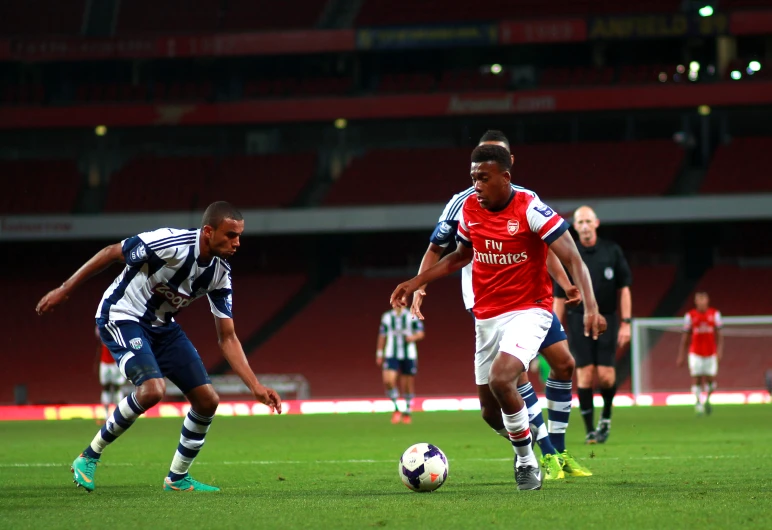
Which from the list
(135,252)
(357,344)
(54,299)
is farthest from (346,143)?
(54,299)

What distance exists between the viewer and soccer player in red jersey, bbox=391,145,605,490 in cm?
680

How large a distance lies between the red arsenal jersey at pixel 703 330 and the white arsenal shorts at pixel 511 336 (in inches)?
525

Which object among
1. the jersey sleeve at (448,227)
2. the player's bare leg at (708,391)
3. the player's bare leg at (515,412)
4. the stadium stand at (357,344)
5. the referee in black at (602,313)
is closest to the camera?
the player's bare leg at (515,412)

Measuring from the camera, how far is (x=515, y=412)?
6.82m

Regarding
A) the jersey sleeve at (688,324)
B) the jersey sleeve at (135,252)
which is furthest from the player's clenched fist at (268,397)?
the jersey sleeve at (688,324)

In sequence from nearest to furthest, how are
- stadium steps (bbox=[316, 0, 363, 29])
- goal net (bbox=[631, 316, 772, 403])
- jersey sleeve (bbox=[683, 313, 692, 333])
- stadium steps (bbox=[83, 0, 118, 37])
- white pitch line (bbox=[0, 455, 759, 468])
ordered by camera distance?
white pitch line (bbox=[0, 455, 759, 468])
jersey sleeve (bbox=[683, 313, 692, 333])
goal net (bbox=[631, 316, 772, 403])
stadium steps (bbox=[316, 0, 363, 29])
stadium steps (bbox=[83, 0, 118, 37])

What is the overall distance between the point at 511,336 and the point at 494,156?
1118 millimetres

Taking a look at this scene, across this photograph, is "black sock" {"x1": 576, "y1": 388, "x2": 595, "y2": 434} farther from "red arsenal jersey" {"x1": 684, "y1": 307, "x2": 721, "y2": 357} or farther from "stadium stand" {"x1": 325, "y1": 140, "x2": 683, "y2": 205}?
"stadium stand" {"x1": 325, "y1": 140, "x2": 683, "y2": 205}

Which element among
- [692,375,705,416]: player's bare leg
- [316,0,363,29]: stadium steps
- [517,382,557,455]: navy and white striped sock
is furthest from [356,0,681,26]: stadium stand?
[517,382,557,455]: navy and white striped sock

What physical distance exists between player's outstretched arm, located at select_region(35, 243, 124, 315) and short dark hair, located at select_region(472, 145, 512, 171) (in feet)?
7.58

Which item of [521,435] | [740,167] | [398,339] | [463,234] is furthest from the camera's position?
[740,167]

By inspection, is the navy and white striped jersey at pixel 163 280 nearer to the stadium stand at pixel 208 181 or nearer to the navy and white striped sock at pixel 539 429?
the navy and white striped sock at pixel 539 429

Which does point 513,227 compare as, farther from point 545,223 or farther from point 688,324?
point 688,324

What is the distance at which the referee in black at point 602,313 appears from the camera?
37.1 ft
